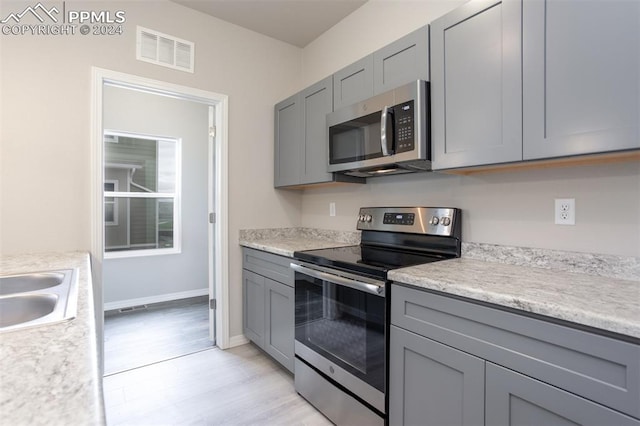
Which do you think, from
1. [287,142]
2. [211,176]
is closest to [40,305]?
[211,176]

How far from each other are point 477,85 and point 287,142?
1.63 metres

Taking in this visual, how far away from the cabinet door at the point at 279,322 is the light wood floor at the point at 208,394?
163mm

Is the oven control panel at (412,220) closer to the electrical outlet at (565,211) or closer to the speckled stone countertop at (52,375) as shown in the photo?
the electrical outlet at (565,211)

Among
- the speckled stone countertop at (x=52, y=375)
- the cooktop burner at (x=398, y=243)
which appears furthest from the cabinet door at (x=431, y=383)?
the speckled stone countertop at (x=52, y=375)

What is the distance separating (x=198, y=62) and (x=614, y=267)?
2871 mm

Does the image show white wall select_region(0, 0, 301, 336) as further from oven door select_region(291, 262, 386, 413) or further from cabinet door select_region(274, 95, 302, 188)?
oven door select_region(291, 262, 386, 413)

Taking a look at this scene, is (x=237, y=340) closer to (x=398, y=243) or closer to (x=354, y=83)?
(x=398, y=243)

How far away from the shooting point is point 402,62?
1737mm

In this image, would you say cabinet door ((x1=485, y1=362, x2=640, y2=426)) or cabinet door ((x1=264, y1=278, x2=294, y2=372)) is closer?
cabinet door ((x1=485, y1=362, x2=640, y2=426))

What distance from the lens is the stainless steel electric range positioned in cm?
147

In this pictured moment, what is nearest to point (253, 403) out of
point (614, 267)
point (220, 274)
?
point (220, 274)

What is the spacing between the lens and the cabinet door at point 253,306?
96.0 inches

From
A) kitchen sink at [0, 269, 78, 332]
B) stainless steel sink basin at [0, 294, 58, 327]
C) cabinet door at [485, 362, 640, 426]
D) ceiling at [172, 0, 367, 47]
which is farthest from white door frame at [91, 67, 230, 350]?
cabinet door at [485, 362, 640, 426]

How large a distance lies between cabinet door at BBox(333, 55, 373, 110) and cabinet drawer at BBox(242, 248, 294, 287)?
1.13 meters
